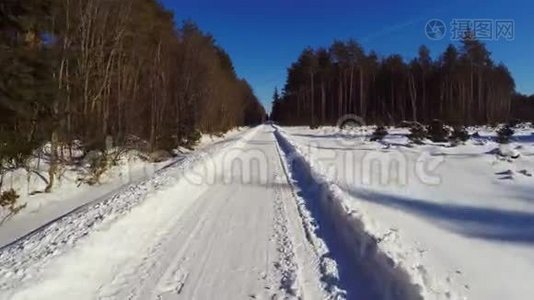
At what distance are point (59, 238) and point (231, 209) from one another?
145 inches

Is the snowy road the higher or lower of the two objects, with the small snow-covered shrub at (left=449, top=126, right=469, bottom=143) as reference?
lower

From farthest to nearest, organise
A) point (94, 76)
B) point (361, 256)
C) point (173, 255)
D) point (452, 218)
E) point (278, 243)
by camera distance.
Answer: point (94, 76) → point (452, 218) → point (278, 243) → point (173, 255) → point (361, 256)

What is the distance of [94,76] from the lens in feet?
63.2

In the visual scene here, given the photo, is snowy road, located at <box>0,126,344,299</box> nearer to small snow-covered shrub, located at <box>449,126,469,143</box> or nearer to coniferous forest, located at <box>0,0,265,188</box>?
coniferous forest, located at <box>0,0,265,188</box>

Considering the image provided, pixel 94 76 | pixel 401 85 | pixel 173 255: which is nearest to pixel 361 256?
pixel 173 255

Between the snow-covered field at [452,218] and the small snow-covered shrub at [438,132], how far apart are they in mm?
8729

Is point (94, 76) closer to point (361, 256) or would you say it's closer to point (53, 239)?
point (53, 239)

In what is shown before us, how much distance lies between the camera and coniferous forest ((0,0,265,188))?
11000 mm

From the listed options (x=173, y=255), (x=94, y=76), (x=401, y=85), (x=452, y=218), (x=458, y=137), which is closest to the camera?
(x=173, y=255)

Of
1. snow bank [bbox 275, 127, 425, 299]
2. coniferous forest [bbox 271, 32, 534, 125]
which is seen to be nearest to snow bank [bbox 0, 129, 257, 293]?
snow bank [bbox 275, 127, 425, 299]

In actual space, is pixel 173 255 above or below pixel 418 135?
below

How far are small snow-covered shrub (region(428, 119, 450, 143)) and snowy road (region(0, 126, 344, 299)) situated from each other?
20410 mm

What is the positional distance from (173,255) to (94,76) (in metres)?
14.6

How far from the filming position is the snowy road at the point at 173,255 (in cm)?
514
